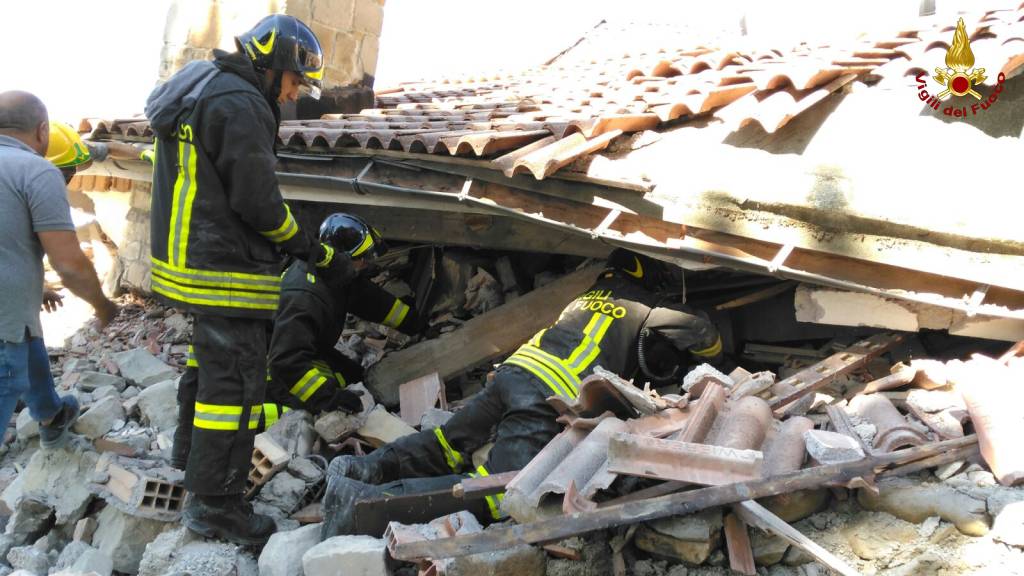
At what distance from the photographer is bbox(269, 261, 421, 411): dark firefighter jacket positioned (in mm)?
5211

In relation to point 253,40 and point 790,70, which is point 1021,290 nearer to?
point 790,70

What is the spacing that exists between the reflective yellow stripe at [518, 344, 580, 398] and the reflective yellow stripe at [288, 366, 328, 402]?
1513 millimetres

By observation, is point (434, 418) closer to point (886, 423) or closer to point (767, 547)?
point (767, 547)

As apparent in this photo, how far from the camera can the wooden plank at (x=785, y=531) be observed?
2607mm

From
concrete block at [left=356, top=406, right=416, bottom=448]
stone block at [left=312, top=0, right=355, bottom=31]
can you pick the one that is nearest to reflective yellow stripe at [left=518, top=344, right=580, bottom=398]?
concrete block at [left=356, top=406, right=416, bottom=448]

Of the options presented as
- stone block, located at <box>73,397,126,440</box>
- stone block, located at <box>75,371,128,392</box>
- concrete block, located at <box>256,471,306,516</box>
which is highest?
concrete block, located at <box>256,471,306,516</box>

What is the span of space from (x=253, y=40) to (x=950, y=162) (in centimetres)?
316

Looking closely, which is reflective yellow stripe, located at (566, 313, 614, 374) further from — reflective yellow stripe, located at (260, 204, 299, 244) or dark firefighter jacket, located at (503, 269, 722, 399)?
reflective yellow stripe, located at (260, 204, 299, 244)

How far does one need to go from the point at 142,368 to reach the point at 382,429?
7.63 feet

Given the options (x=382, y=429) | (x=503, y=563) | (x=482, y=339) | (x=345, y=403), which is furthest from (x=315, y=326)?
(x=503, y=563)

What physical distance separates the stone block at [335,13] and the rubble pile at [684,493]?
4.11 metres

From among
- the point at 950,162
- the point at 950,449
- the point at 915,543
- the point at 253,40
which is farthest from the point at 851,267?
the point at 253,40

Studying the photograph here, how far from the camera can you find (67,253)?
4.05 metres

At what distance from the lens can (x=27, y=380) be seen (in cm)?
417
